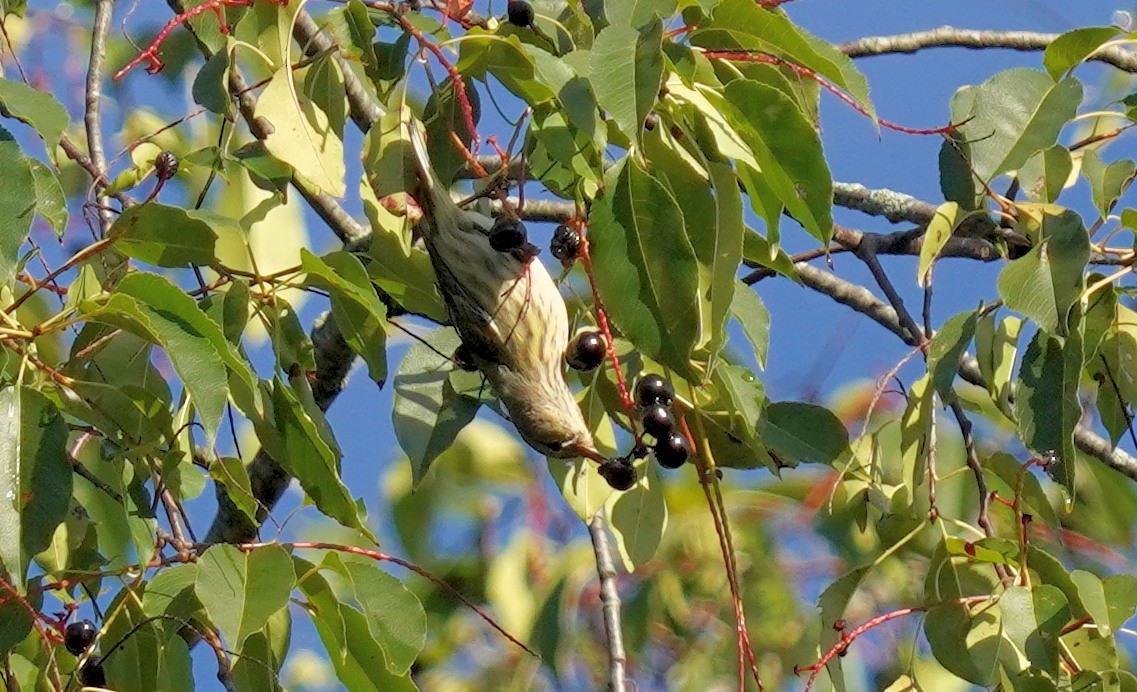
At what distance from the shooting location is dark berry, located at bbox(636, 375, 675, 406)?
1.57m

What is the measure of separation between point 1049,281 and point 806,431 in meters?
0.33

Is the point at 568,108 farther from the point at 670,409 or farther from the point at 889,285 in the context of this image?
the point at 889,285

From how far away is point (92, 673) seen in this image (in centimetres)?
162

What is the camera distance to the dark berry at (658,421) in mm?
1547

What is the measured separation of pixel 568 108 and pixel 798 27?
265 mm

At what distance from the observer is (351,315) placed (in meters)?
1.55

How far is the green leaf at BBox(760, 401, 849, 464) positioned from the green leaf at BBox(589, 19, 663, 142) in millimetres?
595

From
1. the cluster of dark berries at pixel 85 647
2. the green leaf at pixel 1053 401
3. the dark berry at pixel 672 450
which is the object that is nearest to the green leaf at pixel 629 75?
the dark berry at pixel 672 450

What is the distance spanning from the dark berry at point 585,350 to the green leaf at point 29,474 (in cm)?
57

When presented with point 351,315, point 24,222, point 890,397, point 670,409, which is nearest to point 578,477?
point 670,409

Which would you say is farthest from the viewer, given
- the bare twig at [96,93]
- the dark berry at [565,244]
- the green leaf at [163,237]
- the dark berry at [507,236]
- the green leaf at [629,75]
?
the bare twig at [96,93]

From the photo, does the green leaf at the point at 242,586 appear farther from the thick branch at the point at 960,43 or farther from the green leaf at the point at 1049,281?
the thick branch at the point at 960,43

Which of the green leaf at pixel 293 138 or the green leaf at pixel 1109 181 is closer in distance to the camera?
the green leaf at pixel 293 138


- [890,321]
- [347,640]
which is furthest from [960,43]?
[347,640]
